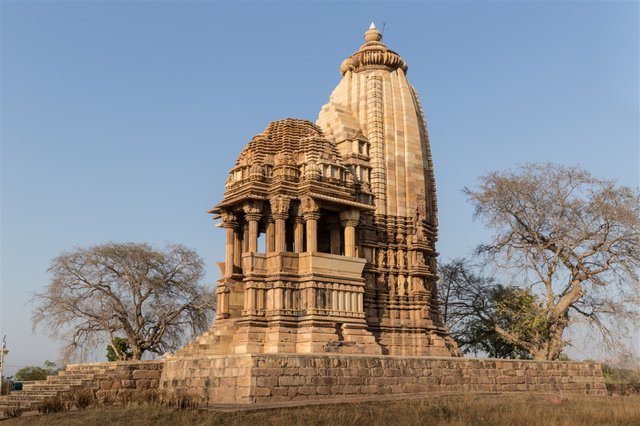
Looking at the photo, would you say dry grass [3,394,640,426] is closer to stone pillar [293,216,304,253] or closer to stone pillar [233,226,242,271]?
stone pillar [293,216,304,253]

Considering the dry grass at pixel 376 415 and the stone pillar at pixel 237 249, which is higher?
the stone pillar at pixel 237 249

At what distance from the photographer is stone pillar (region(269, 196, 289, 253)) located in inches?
950

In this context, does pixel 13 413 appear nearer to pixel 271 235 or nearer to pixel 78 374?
pixel 78 374

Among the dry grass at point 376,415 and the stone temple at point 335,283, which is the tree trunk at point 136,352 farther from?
the dry grass at point 376,415

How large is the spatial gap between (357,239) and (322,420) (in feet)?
38.0

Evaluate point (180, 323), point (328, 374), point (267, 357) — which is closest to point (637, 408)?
point (328, 374)

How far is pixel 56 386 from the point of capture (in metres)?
20.7

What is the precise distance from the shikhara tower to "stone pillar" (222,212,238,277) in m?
0.04

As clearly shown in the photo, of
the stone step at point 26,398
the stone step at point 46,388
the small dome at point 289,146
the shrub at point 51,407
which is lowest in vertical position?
the shrub at point 51,407

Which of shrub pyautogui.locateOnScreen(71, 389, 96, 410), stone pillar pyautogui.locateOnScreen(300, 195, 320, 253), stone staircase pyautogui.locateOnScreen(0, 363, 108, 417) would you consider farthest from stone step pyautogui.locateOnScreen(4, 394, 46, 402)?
stone pillar pyautogui.locateOnScreen(300, 195, 320, 253)

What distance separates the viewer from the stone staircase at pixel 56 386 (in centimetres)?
1944

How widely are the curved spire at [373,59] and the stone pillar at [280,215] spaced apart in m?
A: 8.58

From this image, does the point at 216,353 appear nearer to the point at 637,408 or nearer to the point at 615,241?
the point at 637,408

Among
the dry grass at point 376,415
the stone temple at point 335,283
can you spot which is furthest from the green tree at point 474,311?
the dry grass at point 376,415
